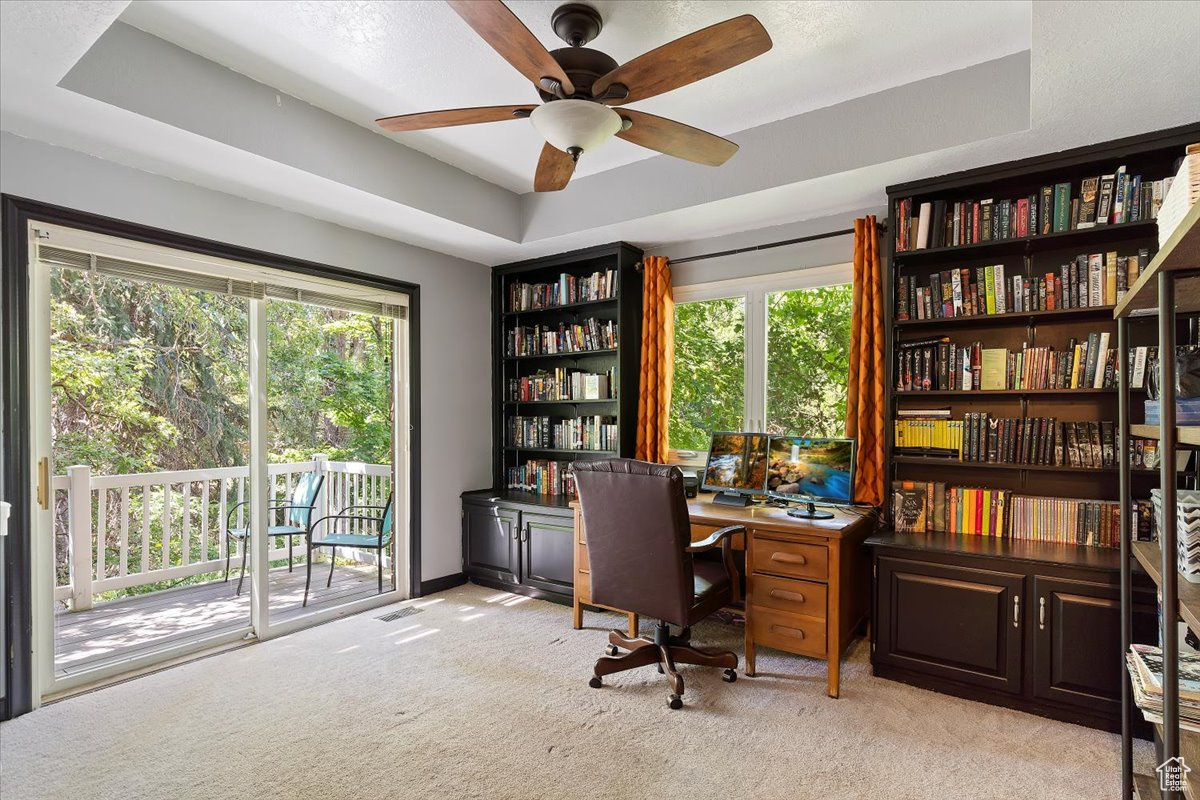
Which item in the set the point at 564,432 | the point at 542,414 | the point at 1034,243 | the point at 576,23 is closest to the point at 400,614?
the point at 564,432

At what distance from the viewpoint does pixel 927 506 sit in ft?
9.43

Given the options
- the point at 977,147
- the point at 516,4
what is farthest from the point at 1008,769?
the point at 516,4

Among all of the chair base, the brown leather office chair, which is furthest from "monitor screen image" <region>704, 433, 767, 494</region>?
the chair base

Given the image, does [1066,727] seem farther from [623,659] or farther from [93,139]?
[93,139]

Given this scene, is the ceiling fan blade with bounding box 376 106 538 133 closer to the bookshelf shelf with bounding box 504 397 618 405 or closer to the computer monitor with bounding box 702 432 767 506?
the computer monitor with bounding box 702 432 767 506

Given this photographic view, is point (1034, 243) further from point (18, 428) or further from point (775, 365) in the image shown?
point (18, 428)

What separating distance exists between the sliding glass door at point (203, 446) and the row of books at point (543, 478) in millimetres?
860

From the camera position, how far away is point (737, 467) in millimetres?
3223

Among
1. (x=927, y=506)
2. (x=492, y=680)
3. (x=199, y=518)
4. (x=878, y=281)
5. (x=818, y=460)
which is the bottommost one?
(x=492, y=680)

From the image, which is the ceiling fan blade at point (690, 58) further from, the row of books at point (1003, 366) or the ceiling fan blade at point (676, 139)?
the row of books at point (1003, 366)

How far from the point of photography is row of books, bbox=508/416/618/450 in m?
4.07

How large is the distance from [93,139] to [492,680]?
292cm

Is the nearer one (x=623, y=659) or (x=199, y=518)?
(x=623, y=659)

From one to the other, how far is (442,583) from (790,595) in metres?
2.51
